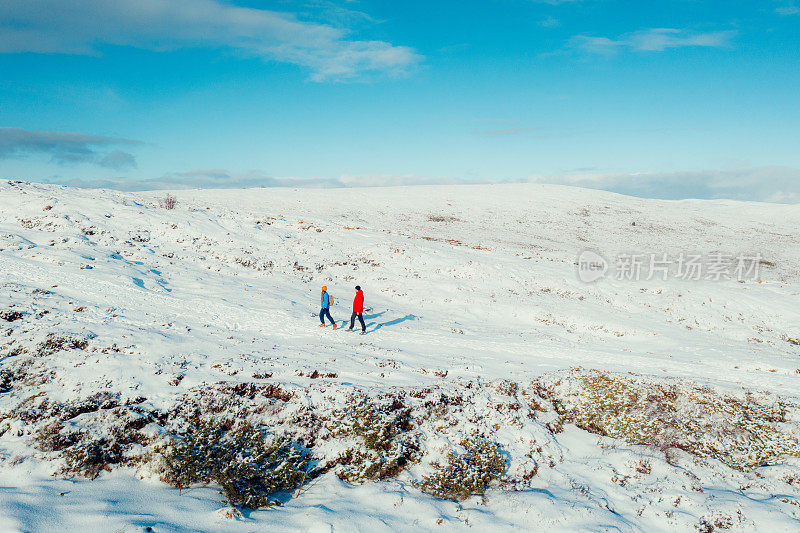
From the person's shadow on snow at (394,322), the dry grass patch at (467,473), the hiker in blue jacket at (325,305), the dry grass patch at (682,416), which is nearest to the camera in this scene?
the dry grass patch at (467,473)

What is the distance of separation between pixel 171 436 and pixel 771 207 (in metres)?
98.0

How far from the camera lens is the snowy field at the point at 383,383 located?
8.20m

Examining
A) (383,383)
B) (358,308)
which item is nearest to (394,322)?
(358,308)

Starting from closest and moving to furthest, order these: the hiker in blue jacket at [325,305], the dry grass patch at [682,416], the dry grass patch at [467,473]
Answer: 1. the dry grass patch at [467,473]
2. the dry grass patch at [682,416]
3. the hiker in blue jacket at [325,305]

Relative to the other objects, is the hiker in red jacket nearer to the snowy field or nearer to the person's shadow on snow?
the snowy field

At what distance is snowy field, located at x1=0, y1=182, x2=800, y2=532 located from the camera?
8.20m

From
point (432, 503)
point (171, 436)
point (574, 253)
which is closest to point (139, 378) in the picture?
point (171, 436)

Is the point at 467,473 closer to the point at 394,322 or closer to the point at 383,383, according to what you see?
the point at 383,383

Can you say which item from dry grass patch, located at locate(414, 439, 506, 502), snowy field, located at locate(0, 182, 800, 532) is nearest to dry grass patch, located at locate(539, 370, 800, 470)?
snowy field, located at locate(0, 182, 800, 532)

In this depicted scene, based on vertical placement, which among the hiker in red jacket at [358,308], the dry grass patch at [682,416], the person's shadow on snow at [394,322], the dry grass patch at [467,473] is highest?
the hiker in red jacket at [358,308]

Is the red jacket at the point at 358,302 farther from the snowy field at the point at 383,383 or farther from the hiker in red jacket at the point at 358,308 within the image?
the snowy field at the point at 383,383

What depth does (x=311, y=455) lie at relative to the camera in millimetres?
9625

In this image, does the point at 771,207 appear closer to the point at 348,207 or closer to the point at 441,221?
the point at 441,221

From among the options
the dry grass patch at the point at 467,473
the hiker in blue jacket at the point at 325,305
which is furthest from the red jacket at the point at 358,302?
the dry grass patch at the point at 467,473
